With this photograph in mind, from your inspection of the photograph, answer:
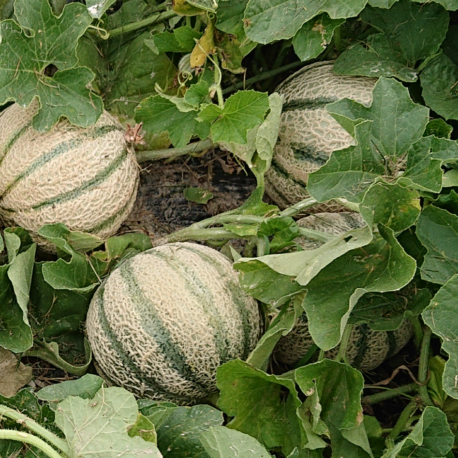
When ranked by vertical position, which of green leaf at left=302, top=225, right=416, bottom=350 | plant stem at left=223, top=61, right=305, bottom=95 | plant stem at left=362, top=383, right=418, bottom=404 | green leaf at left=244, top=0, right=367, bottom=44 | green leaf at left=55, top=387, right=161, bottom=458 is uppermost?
green leaf at left=244, top=0, right=367, bottom=44

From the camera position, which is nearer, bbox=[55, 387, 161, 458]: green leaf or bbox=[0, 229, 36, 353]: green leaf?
bbox=[55, 387, 161, 458]: green leaf

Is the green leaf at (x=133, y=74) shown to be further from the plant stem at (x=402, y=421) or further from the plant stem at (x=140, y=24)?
the plant stem at (x=402, y=421)

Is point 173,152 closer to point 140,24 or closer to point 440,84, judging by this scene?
point 140,24

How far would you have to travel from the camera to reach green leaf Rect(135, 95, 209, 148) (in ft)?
5.97

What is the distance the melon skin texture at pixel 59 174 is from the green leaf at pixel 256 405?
1.73 feet

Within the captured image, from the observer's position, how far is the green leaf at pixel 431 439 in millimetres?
1431

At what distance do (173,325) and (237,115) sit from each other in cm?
49

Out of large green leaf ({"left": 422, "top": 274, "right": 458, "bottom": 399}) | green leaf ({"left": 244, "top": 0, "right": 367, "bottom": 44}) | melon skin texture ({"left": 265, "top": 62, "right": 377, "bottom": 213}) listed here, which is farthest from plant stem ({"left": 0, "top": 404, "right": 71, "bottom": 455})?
green leaf ({"left": 244, "top": 0, "right": 367, "bottom": 44})

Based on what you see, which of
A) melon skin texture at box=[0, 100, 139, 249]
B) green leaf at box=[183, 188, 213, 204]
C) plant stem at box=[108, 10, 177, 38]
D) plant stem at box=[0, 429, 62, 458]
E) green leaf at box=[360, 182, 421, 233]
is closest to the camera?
plant stem at box=[0, 429, 62, 458]

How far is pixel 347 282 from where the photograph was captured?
1512 millimetres

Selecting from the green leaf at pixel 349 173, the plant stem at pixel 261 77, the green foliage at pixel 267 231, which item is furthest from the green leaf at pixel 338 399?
the plant stem at pixel 261 77

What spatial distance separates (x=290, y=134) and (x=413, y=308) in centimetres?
53

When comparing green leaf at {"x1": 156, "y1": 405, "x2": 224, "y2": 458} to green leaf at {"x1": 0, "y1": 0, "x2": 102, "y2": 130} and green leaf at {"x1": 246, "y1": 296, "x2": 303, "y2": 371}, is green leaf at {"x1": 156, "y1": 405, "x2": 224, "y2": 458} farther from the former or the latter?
green leaf at {"x1": 0, "y1": 0, "x2": 102, "y2": 130}

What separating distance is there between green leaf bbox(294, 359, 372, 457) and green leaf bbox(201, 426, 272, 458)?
0.16 meters
